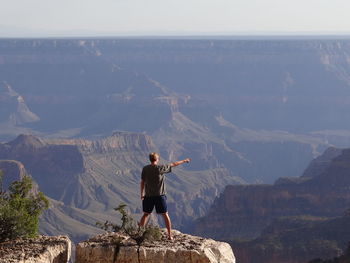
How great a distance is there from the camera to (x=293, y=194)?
107 metres

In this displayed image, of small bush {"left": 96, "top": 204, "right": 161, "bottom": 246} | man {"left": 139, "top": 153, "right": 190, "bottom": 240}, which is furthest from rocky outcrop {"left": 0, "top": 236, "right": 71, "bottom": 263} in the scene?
man {"left": 139, "top": 153, "right": 190, "bottom": 240}

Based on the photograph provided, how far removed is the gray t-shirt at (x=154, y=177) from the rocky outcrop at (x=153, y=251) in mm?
1329

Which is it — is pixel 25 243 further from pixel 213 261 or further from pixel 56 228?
pixel 56 228

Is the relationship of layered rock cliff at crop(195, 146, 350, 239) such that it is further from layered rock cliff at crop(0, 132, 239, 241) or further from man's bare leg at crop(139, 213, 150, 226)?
man's bare leg at crop(139, 213, 150, 226)

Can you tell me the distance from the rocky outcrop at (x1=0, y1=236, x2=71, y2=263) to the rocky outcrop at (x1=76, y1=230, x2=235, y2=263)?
0.73 meters

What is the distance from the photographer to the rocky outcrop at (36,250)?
68.9 feet

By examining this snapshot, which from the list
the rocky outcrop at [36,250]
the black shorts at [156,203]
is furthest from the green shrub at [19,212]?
the black shorts at [156,203]

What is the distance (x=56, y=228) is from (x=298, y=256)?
212 ft

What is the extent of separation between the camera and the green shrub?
23672 millimetres

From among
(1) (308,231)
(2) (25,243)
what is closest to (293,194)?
(1) (308,231)

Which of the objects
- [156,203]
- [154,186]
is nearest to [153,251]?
[156,203]

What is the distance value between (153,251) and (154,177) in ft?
6.70

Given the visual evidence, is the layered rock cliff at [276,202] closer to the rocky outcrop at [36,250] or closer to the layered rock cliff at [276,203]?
the layered rock cliff at [276,203]

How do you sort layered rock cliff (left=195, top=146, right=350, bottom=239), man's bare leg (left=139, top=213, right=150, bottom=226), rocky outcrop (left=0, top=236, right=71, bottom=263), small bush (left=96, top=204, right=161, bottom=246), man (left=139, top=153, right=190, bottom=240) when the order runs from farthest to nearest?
layered rock cliff (left=195, top=146, right=350, bottom=239)
man's bare leg (left=139, top=213, right=150, bottom=226)
man (left=139, top=153, right=190, bottom=240)
small bush (left=96, top=204, right=161, bottom=246)
rocky outcrop (left=0, top=236, right=71, bottom=263)
